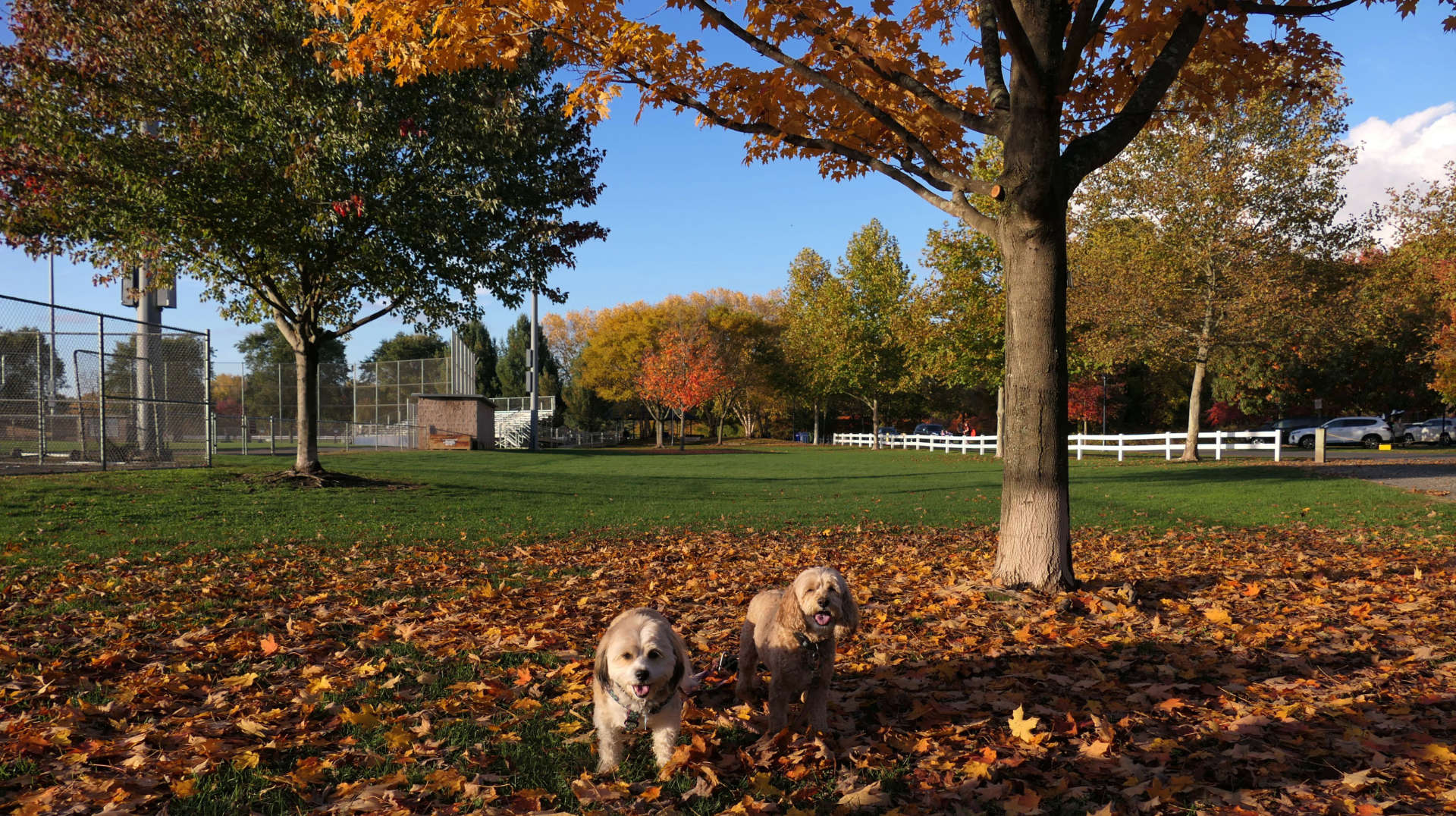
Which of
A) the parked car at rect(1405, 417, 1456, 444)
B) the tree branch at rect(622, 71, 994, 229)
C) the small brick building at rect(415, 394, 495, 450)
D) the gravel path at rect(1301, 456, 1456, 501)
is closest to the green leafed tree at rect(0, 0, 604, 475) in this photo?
the tree branch at rect(622, 71, 994, 229)

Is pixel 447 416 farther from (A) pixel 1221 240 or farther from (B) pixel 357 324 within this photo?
(A) pixel 1221 240

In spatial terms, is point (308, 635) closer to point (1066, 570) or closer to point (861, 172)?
point (1066, 570)

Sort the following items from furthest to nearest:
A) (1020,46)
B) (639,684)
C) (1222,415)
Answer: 1. (1222,415)
2. (1020,46)
3. (639,684)

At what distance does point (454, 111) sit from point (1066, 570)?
1315 centimetres

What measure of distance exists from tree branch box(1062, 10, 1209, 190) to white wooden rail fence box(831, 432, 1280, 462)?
23607mm

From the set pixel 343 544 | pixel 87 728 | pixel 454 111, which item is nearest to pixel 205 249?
pixel 454 111

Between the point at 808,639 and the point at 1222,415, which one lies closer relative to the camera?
the point at 808,639

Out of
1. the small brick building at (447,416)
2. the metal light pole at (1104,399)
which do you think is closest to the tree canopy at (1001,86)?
the small brick building at (447,416)

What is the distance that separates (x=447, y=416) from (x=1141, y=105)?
38.0 m

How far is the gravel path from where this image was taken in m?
16.0

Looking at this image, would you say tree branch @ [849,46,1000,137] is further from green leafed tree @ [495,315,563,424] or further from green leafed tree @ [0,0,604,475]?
green leafed tree @ [495,315,563,424]

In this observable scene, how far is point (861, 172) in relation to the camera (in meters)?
9.03

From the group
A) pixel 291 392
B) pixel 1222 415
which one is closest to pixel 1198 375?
pixel 1222 415

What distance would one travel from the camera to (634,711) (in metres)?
3.33
